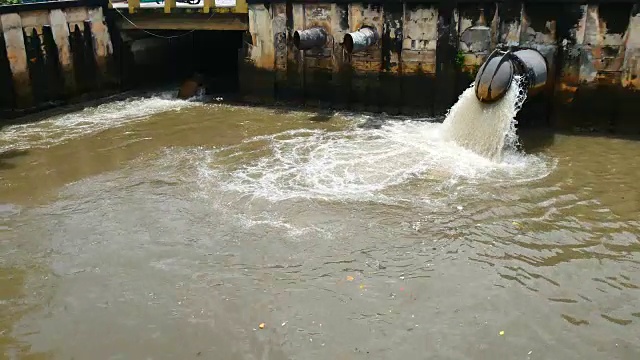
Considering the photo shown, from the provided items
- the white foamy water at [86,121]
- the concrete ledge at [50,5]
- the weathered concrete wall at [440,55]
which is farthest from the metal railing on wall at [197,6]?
the white foamy water at [86,121]

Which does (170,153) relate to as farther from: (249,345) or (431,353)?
(431,353)

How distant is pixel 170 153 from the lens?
11.2 metres

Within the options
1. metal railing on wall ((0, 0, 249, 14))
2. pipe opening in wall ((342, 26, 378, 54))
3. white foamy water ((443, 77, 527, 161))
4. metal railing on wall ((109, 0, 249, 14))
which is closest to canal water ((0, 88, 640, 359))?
white foamy water ((443, 77, 527, 161))

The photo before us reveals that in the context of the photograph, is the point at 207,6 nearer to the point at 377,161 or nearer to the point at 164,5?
the point at 164,5

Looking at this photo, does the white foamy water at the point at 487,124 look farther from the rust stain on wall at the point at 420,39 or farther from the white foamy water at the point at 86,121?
the white foamy water at the point at 86,121

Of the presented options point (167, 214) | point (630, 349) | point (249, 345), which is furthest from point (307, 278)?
point (630, 349)

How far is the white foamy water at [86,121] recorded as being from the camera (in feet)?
40.3

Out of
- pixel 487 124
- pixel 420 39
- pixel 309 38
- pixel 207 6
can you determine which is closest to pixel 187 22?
pixel 207 6

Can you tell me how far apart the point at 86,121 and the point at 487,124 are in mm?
9040

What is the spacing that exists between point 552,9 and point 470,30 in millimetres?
1633

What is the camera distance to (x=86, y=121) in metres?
13.6

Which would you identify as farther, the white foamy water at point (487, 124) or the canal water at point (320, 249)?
the white foamy water at point (487, 124)

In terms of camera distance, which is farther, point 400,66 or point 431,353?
point 400,66

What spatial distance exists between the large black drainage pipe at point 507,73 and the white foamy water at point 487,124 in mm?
190
